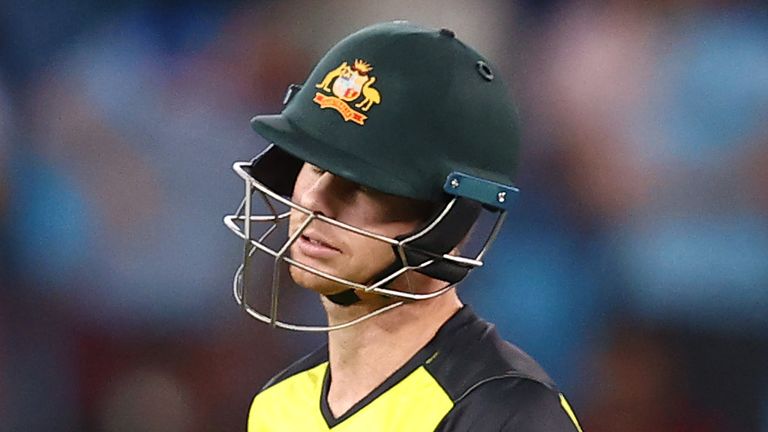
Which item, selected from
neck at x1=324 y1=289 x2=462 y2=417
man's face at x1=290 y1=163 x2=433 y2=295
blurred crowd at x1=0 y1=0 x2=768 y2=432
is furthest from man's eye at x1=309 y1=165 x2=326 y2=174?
blurred crowd at x1=0 y1=0 x2=768 y2=432

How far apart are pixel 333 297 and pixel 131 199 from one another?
3.30 feet

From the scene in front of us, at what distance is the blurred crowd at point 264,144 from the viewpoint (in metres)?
1.66

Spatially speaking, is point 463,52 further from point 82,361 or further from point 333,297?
Result: point 82,361

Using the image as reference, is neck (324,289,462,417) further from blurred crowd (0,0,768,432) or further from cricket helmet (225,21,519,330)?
blurred crowd (0,0,768,432)

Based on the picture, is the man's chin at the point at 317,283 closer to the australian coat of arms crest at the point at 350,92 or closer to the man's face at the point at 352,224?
the man's face at the point at 352,224

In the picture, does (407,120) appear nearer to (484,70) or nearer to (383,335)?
(484,70)

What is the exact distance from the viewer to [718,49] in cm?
164

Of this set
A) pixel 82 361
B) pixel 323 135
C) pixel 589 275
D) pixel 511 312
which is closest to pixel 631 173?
pixel 589 275

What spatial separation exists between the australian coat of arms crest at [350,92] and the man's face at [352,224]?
59 millimetres

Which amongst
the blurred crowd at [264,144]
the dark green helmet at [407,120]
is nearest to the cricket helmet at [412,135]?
the dark green helmet at [407,120]

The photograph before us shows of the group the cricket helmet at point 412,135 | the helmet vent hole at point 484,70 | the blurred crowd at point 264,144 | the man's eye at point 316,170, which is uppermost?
the helmet vent hole at point 484,70

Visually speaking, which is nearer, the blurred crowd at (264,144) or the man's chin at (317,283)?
the man's chin at (317,283)

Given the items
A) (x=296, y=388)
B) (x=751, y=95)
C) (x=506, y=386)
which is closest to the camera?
(x=506, y=386)

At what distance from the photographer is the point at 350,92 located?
923 mm
